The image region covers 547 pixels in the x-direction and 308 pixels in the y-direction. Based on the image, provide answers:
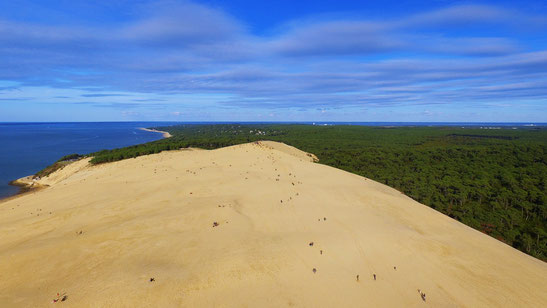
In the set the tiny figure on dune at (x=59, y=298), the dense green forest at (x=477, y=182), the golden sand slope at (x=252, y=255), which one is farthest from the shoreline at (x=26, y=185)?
the tiny figure on dune at (x=59, y=298)

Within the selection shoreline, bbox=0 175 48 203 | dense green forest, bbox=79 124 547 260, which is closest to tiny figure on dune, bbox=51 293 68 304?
dense green forest, bbox=79 124 547 260

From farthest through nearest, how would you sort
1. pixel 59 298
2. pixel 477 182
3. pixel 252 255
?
pixel 477 182
pixel 252 255
pixel 59 298

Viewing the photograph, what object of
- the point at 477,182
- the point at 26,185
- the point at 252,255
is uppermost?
the point at 252,255

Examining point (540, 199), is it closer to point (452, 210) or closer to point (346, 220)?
point (452, 210)

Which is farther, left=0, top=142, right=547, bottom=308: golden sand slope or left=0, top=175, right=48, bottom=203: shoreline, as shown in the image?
left=0, top=175, right=48, bottom=203: shoreline

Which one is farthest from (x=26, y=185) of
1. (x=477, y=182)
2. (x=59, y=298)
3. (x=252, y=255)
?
(x=477, y=182)

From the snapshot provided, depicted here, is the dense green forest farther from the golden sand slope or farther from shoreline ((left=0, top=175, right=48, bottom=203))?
the golden sand slope

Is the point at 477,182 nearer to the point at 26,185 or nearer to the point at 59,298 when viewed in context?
the point at 59,298

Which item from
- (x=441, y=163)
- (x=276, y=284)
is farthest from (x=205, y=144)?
(x=276, y=284)
